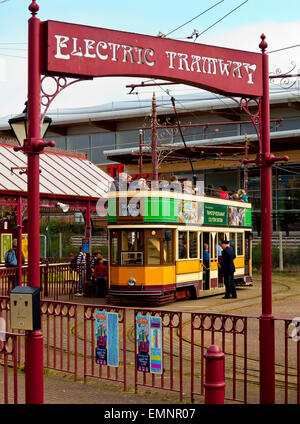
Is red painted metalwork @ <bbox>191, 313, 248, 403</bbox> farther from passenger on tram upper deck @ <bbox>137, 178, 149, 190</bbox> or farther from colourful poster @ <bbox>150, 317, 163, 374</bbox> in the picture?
passenger on tram upper deck @ <bbox>137, 178, 149, 190</bbox>

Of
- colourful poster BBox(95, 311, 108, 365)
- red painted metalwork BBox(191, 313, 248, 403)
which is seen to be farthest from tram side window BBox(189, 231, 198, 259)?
colourful poster BBox(95, 311, 108, 365)

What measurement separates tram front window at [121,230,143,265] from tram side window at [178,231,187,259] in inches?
59.6

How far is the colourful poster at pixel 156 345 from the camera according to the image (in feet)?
28.0

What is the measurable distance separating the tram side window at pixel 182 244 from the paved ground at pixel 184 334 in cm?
145

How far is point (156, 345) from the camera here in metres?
8.57

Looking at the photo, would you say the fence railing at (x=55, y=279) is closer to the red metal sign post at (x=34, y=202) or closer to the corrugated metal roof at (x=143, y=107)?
the red metal sign post at (x=34, y=202)

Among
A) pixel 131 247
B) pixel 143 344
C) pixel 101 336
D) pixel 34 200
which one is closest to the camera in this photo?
pixel 34 200

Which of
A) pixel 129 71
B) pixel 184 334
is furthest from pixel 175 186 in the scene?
Answer: pixel 129 71

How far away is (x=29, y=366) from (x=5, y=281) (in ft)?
43.5

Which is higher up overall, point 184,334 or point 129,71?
point 129,71

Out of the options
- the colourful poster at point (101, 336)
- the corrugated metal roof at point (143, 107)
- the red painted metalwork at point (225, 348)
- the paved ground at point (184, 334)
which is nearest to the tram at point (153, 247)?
the paved ground at point (184, 334)

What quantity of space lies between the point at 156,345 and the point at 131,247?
11.2 m

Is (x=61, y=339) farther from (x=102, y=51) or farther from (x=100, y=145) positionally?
(x=100, y=145)

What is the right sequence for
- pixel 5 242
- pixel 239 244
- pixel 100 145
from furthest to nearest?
pixel 100 145
pixel 5 242
pixel 239 244
